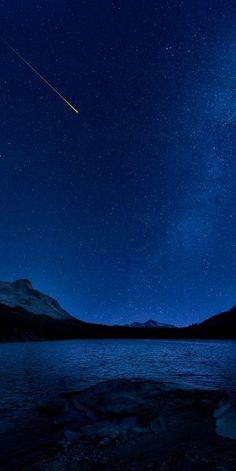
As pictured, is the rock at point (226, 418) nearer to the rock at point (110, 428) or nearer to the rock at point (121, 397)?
the rock at point (121, 397)

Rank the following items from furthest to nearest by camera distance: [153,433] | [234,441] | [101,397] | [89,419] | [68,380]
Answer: [68,380], [101,397], [89,419], [153,433], [234,441]

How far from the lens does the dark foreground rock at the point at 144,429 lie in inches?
521

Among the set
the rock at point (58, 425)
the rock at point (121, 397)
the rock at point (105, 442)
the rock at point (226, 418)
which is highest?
the rock at point (121, 397)

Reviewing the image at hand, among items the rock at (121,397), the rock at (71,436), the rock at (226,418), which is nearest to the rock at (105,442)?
the rock at (71,436)

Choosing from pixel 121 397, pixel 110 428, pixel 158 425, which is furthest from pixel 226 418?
pixel 121 397

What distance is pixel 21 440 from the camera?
18703mm

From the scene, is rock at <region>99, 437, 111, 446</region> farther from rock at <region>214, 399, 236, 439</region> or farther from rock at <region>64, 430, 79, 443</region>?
rock at <region>214, 399, 236, 439</region>

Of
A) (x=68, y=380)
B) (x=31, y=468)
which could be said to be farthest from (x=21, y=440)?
(x=68, y=380)

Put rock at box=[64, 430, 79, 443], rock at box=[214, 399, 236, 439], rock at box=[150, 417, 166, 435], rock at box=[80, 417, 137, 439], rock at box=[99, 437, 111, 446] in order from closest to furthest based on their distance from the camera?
1. rock at box=[99, 437, 111, 446]
2. rock at box=[214, 399, 236, 439]
3. rock at box=[64, 430, 79, 443]
4. rock at box=[80, 417, 137, 439]
5. rock at box=[150, 417, 166, 435]

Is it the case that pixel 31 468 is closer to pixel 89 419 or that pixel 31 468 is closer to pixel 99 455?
pixel 99 455

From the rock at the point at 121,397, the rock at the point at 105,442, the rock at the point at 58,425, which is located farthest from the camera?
the rock at the point at 58,425

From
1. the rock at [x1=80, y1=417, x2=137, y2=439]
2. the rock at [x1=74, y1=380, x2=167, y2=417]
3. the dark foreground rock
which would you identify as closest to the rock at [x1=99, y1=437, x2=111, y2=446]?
the dark foreground rock

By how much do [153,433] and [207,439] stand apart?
2.92 metres

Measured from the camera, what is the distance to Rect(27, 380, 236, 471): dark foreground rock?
521 inches
